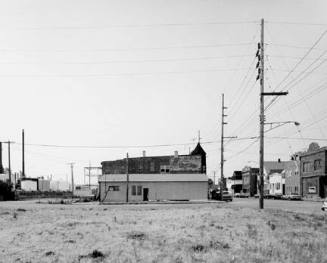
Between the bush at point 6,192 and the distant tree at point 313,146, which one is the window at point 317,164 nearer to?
the distant tree at point 313,146

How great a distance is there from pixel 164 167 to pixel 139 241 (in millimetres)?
65516

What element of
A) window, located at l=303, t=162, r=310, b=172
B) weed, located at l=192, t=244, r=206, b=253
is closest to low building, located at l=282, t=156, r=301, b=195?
window, located at l=303, t=162, r=310, b=172

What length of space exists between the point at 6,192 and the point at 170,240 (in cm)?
6251

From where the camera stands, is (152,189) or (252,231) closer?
(252,231)

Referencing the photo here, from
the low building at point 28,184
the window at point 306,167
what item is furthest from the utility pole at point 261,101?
the low building at point 28,184

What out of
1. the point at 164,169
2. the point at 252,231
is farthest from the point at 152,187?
the point at 252,231

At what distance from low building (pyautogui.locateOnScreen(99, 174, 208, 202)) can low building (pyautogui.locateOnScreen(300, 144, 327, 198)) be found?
866 inches

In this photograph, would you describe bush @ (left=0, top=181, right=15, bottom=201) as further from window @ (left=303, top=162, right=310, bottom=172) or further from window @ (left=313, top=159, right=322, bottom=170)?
window @ (left=303, top=162, right=310, bottom=172)

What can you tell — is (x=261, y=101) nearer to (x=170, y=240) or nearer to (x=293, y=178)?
(x=170, y=240)

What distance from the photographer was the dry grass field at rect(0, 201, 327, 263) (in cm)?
1471

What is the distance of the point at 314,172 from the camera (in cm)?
8062

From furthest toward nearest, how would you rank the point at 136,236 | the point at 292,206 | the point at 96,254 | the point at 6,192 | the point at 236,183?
the point at 236,183
the point at 6,192
the point at 292,206
the point at 136,236
the point at 96,254

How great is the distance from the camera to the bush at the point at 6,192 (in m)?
73.7

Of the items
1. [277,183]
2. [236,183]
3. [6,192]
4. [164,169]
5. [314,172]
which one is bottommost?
[236,183]
